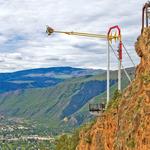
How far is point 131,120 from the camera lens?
6694 cm

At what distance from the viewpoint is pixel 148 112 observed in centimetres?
6278

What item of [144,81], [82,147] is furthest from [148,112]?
[82,147]

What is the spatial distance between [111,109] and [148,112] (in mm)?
28991

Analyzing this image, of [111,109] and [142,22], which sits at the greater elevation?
[142,22]

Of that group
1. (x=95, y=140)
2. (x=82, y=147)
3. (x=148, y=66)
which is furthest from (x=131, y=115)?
(x=82, y=147)

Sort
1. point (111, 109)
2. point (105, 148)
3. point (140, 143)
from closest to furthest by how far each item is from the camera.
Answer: point (140, 143) < point (105, 148) < point (111, 109)

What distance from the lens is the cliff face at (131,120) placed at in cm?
6210

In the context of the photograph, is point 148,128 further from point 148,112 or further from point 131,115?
point 131,115

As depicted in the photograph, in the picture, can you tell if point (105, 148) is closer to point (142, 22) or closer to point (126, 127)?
point (126, 127)

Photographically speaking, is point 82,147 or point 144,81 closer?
point 144,81

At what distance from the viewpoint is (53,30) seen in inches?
5084

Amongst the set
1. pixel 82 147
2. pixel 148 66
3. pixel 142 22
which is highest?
pixel 142 22

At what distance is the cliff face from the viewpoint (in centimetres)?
6210

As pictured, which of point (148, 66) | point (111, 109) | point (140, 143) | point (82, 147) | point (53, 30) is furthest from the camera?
point (53, 30)
